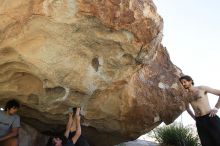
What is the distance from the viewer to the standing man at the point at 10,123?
6.32 meters

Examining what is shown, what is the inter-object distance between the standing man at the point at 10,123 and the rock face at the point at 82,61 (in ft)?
1.09

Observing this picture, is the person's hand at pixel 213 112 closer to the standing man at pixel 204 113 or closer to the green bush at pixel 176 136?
the standing man at pixel 204 113

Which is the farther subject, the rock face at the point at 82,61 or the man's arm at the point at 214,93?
→ the man's arm at the point at 214,93

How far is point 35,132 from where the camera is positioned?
812 cm

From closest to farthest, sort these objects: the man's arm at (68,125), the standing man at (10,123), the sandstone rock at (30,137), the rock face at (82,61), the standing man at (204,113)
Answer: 1. the rock face at (82,61)
2. the standing man at (10,123)
3. the standing man at (204,113)
4. the man's arm at (68,125)
5. the sandstone rock at (30,137)

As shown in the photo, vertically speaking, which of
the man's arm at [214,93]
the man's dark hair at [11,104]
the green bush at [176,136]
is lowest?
the green bush at [176,136]

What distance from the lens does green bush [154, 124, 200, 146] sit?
36.7ft

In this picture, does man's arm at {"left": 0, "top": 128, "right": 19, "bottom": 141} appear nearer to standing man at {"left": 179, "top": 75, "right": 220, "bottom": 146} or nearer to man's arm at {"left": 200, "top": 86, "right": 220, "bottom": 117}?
standing man at {"left": 179, "top": 75, "right": 220, "bottom": 146}

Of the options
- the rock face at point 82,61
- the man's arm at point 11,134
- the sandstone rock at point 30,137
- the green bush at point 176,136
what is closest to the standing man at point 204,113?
the rock face at point 82,61

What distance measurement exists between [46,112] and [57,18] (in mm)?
2527

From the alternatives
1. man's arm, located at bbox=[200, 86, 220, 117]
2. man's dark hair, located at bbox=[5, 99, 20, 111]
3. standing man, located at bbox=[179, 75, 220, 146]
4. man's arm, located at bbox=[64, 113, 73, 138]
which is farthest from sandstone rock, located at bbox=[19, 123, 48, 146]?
man's arm, located at bbox=[200, 86, 220, 117]

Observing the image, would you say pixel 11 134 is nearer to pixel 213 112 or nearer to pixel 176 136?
pixel 213 112

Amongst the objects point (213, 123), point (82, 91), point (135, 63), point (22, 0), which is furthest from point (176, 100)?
point (22, 0)

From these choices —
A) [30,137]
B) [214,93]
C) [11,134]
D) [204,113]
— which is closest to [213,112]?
[204,113]
